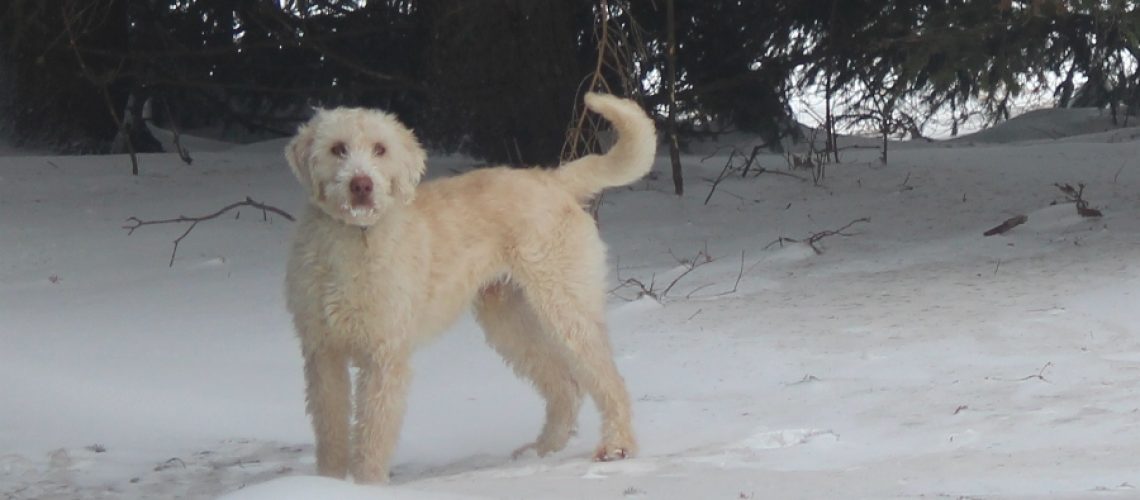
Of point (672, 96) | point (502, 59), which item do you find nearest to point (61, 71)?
point (502, 59)

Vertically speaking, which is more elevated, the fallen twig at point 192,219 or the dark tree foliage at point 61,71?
the dark tree foliage at point 61,71

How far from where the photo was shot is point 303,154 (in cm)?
494

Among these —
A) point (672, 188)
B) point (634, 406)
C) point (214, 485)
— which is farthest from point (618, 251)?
point (214, 485)

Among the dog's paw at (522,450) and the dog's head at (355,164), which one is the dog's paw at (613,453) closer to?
the dog's paw at (522,450)

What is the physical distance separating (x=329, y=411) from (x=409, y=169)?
0.88m

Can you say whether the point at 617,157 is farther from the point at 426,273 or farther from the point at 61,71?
the point at 61,71

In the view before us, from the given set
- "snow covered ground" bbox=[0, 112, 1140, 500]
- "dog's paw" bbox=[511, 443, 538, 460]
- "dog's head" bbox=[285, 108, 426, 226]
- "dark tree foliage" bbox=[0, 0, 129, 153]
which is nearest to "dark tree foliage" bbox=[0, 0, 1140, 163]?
"dark tree foliage" bbox=[0, 0, 129, 153]

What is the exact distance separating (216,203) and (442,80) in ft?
5.96

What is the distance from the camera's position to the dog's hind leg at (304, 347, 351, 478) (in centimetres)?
502

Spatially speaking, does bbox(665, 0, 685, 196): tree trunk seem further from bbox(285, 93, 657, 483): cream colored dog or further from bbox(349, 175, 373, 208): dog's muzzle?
bbox(349, 175, 373, 208): dog's muzzle

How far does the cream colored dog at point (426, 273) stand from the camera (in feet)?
16.1

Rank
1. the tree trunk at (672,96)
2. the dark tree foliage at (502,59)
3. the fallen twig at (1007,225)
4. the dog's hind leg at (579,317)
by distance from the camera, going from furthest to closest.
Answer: the tree trunk at (672,96)
the dark tree foliage at (502,59)
the fallen twig at (1007,225)
the dog's hind leg at (579,317)

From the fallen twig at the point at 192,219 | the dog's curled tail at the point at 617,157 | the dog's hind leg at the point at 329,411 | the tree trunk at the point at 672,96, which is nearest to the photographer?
the dog's hind leg at the point at 329,411

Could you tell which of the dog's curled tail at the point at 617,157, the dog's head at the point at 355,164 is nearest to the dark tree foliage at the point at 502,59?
the dog's curled tail at the point at 617,157
